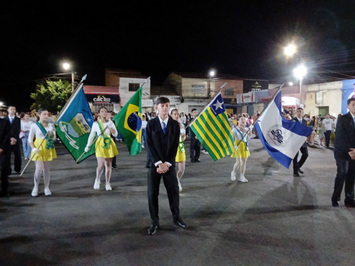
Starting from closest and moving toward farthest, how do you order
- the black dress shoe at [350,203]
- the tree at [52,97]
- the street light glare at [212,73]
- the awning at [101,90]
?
the black dress shoe at [350,203] < the tree at [52,97] < the awning at [101,90] < the street light glare at [212,73]

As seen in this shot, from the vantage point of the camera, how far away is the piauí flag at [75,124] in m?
5.93

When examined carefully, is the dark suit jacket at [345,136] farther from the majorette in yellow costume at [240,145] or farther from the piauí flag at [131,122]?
the piauí flag at [131,122]

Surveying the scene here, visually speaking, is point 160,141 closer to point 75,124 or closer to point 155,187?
point 155,187

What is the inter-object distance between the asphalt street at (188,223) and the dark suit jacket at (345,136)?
1.06 metres

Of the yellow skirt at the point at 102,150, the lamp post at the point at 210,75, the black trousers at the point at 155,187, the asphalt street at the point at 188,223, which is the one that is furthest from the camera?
the lamp post at the point at 210,75

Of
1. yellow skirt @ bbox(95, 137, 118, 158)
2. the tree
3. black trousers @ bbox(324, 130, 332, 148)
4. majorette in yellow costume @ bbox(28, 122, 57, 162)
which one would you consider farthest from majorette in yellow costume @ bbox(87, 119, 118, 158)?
the tree

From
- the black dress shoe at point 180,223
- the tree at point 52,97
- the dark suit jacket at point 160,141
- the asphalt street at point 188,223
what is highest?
the tree at point 52,97

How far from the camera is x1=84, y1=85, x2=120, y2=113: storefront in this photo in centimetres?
3159

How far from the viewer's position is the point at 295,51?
1831cm

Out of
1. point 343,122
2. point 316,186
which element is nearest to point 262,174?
point 316,186

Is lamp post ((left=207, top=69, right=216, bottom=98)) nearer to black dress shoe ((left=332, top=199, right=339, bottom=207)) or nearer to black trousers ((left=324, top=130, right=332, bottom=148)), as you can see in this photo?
black trousers ((left=324, top=130, right=332, bottom=148))

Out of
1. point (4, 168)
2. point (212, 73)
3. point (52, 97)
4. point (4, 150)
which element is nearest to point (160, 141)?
point (4, 150)

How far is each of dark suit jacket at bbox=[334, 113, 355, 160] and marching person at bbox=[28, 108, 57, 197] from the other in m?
5.84

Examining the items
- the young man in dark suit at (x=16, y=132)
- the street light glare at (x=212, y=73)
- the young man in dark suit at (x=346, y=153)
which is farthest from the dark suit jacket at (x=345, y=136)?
the street light glare at (x=212, y=73)
